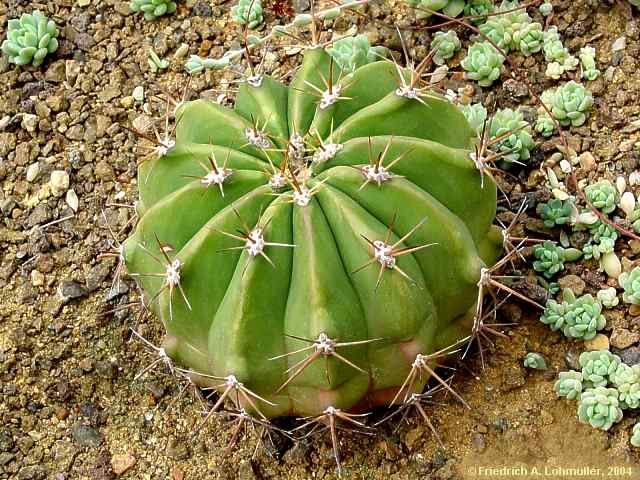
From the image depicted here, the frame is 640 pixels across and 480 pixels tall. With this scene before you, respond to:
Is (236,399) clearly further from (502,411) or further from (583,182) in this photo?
(583,182)

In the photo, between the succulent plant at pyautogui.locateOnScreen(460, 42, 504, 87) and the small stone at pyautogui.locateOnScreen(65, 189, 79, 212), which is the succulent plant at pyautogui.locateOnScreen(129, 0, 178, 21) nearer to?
the small stone at pyautogui.locateOnScreen(65, 189, 79, 212)

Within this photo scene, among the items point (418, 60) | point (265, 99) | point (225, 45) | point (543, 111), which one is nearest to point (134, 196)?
point (225, 45)

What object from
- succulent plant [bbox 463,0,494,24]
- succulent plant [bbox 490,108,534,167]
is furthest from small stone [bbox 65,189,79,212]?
succulent plant [bbox 463,0,494,24]

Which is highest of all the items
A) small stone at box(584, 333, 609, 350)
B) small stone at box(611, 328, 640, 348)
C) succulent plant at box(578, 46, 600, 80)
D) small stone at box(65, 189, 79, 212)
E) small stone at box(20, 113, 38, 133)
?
succulent plant at box(578, 46, 600, 80)

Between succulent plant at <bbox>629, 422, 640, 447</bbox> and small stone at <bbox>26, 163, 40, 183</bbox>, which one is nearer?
succulent plant at <bbox>629, 422, 640, 447</bbox>

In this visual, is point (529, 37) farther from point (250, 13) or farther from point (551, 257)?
point (250, 13)

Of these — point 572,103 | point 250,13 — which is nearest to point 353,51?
point 250,13
